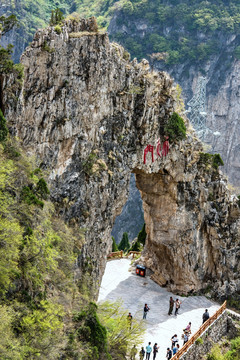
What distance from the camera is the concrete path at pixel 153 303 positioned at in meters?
21.8

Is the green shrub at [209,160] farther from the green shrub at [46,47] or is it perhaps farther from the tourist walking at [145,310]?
the green shrub at [46,47]

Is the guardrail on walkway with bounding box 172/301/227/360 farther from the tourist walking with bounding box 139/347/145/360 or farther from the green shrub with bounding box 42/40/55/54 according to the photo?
the green shrub with bounding box 42/40/55/54

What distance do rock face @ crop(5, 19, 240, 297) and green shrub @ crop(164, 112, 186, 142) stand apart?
381 millimetres

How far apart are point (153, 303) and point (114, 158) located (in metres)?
10.2

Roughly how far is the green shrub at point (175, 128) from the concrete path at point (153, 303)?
33.3 ft

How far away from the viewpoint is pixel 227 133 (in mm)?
71812

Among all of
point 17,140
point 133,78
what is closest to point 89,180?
point 17,140

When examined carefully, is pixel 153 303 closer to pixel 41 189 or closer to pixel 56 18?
pixel 41 189

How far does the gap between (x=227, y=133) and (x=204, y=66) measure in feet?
44.0

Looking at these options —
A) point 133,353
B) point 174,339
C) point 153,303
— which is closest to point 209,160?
point 153,303

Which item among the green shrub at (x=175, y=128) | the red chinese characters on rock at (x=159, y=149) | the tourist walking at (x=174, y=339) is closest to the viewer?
the tourist walking at (x=174, y=339)

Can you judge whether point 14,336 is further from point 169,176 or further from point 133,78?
point 169,176

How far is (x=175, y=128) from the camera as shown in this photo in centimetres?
2459

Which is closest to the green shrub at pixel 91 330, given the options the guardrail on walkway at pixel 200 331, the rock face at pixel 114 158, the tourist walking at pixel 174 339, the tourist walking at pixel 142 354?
the rock face at pixel 114 158
